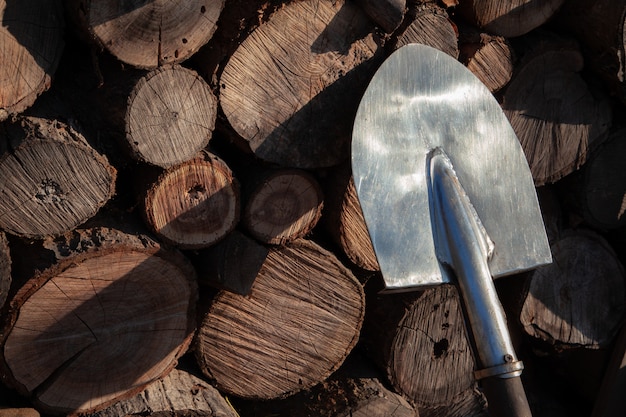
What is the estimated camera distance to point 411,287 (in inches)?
90.2

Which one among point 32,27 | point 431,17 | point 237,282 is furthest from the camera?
point 431,17

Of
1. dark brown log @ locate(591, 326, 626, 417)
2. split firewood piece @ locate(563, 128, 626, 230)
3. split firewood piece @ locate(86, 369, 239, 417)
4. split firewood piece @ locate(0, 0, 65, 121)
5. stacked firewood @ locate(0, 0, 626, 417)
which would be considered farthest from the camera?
dark brown log @ locate(591, 326, 626, 417)

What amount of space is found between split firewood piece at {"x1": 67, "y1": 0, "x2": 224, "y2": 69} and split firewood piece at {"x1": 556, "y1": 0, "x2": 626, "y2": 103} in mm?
1517

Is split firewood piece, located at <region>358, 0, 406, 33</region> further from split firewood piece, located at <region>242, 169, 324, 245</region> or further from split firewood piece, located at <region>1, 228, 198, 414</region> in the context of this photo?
split firewood piece, located at <region>1, 228, 198, 414</region>

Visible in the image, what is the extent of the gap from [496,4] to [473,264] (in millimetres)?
1050

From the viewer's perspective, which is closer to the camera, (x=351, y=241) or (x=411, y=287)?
(x=411, y=287)

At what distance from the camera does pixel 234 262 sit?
2.43 m

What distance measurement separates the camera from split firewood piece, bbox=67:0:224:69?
202 cm

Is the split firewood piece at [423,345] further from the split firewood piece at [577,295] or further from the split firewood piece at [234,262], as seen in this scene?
the split firewood piece at [234,262]

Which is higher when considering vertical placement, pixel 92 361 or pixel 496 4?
pixel 496 4

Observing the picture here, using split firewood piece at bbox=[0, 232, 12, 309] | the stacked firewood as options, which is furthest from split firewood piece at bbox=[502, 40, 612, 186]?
split firewood piece at bbox=[0, 232, 12, 309]

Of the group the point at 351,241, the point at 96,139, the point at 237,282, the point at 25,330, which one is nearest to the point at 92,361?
the point at 25,330

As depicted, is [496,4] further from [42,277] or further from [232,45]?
[42,277]

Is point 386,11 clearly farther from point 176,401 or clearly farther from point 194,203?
point 176,401
